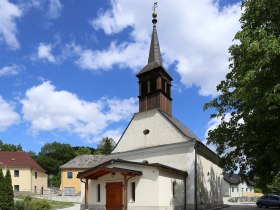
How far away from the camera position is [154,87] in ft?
98.8

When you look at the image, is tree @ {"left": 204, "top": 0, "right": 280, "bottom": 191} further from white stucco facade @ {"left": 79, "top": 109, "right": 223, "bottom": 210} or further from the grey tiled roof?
the grey tiled roof

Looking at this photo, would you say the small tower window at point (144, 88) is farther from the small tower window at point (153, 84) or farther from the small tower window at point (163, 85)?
the small tower window at point (163, 85)

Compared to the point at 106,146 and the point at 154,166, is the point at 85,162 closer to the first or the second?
the point at 106,146

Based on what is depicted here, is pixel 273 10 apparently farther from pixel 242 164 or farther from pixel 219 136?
pixel 242 164

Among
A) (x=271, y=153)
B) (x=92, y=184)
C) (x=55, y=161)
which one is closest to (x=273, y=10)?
(x=271, y=153)

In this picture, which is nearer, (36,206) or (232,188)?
(36,206)

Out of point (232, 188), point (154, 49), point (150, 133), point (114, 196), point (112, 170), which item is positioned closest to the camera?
point (112, 170)

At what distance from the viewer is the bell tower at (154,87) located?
29692 mm

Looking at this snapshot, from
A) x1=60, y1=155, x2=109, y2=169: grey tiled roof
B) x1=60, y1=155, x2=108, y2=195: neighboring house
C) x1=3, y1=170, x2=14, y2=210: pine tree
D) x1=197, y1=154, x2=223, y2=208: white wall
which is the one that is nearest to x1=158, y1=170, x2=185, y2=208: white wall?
x1=197, y1=154, x2=223, y2=208: white wall

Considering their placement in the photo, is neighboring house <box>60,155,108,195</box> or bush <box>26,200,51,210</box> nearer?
bush <box>26,200,51,210</box>

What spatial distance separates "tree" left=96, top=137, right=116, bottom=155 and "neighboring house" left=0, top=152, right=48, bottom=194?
25.5m

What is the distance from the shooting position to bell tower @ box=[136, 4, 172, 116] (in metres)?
29.7

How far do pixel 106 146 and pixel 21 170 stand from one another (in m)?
34.7

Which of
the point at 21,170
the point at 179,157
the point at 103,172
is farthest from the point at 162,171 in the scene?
the point at 21,170
